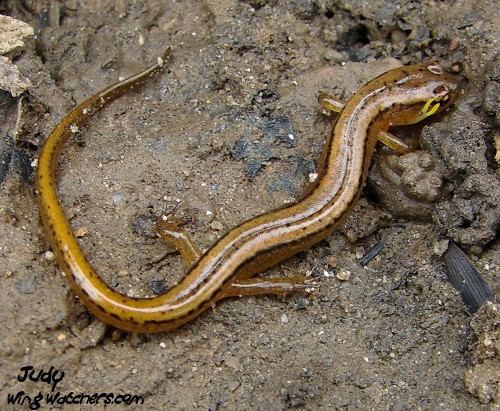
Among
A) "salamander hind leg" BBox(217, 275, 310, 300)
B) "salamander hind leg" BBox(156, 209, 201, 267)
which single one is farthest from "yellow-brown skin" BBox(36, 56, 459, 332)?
"salamander hind leg" BBox(156, 209, 201, 267)

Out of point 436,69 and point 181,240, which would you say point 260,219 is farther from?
point 436,69

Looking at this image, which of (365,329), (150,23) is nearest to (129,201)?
(150,23)

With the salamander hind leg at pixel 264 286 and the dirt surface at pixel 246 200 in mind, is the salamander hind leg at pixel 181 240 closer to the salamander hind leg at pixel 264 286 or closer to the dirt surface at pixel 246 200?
the dirt surface at pixel 246 200

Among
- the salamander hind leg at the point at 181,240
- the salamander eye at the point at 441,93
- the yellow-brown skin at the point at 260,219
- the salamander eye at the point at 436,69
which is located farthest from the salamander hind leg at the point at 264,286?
the salamander eye at the point at 436,69

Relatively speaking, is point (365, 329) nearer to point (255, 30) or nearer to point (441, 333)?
point (441, 333)

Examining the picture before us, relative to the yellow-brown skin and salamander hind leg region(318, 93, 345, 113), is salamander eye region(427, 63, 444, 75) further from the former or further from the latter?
salamander hind leg region(318, 93, 345, 113)

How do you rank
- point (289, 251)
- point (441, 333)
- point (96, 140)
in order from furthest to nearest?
point (96, 140), point (289, 251), point (441, 333)

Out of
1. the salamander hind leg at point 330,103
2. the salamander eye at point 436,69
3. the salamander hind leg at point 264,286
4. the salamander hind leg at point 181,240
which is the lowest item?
the salamander hind leg at point 264,286
